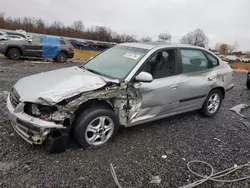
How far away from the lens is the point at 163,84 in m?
3.80

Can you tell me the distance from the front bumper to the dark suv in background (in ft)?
34.2

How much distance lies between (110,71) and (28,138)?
1.61m

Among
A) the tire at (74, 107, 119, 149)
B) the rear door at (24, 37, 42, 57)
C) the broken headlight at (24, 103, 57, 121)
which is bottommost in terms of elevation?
the tire at (74, 107, 119, 149)

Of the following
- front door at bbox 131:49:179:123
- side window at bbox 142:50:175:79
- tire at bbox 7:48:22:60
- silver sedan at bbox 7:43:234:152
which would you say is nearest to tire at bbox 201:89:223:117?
silver sedan at bbox 7:43:234:152

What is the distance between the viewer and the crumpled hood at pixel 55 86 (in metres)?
2.88

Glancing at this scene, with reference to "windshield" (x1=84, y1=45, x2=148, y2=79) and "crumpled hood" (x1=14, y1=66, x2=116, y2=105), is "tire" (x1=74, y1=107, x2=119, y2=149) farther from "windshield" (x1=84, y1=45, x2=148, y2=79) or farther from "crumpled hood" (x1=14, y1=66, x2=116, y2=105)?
"windshield" (x1=84, y1=45, x2=148, y2=79)

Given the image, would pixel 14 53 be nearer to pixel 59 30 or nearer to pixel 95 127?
pixel 95 127

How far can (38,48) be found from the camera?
1262 cm

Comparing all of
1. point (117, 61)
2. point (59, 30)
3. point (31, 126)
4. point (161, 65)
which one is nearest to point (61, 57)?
point (117, 61)

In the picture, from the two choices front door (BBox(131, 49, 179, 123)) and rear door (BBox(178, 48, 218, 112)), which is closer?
front door (BBox(131, 49, 179, 123))

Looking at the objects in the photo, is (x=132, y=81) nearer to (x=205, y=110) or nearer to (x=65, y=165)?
(x=65, y=165)

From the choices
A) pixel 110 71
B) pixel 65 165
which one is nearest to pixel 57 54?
pixel 110 71

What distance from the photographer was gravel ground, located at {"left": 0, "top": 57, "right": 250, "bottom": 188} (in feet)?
8.71

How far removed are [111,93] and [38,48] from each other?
10.7m
